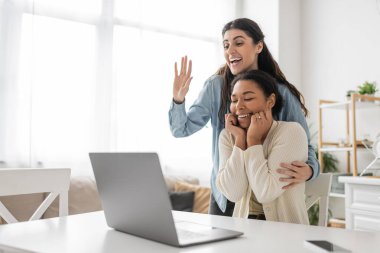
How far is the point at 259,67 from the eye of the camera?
Answer: 1.60 meters

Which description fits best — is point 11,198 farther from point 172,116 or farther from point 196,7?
→ point 196,7

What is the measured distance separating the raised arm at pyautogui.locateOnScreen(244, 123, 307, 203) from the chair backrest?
19 centimetres

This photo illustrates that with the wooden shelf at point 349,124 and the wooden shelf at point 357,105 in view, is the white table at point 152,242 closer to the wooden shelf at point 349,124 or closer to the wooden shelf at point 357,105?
the wooden shelf at point 349,124

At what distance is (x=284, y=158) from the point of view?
47.0 inches

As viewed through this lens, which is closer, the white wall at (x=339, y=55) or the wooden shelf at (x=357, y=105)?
the wooden shelf at (x=357, y=105)

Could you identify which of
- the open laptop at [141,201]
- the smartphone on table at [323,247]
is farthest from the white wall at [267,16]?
the smartphone on table at [323,247]

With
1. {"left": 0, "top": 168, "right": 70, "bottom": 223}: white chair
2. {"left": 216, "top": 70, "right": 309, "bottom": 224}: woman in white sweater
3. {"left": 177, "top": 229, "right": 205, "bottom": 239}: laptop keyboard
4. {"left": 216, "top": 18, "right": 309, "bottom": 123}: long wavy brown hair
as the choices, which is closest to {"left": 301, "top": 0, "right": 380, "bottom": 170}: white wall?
{"left": 216, "top": 18, "right": 309, "bottom": 123}: long wavy brown hair

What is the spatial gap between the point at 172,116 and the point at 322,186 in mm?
578

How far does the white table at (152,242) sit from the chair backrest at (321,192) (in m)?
0.37

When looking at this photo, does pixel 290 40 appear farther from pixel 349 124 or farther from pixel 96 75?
pixel 96 75

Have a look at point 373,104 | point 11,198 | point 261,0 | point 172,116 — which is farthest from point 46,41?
point 373,104

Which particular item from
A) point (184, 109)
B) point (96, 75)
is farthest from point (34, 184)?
point (96, 75)

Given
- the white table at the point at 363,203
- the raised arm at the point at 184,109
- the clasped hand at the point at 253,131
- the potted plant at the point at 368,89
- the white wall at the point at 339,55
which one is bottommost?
the white table at the point at 363,203

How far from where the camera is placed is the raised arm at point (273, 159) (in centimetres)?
116
